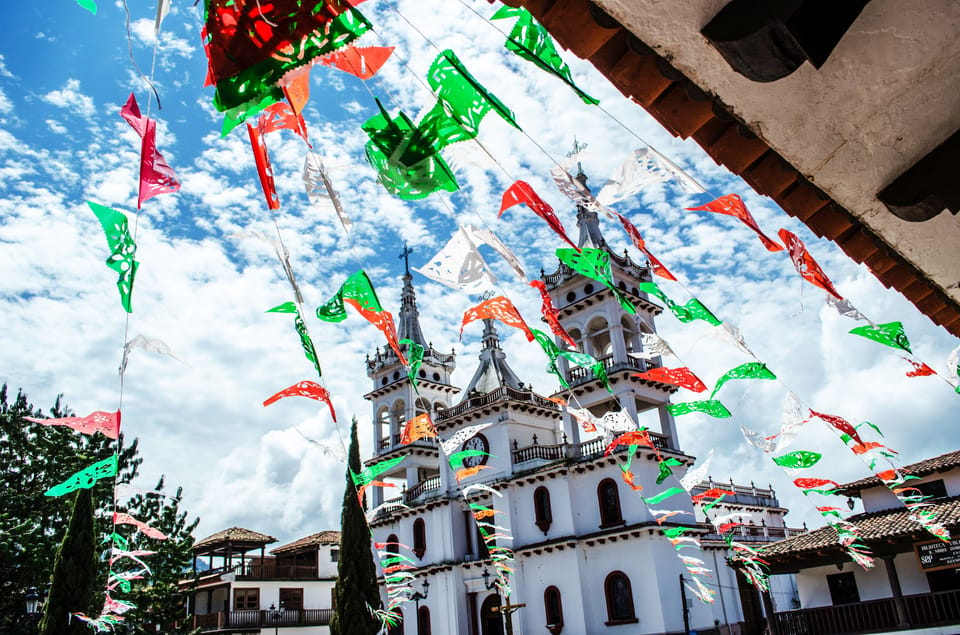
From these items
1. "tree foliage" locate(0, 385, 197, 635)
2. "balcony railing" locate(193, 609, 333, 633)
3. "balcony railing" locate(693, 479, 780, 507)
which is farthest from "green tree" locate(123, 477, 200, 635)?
"balcony railing" locate(693, 479, 780, 507)

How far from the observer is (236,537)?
122 ft

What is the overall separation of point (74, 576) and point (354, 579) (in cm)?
910

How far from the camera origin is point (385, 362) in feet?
116

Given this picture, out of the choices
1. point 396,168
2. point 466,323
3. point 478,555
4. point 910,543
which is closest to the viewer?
point 396,168

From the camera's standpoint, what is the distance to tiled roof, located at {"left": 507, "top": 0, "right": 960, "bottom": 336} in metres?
2.54

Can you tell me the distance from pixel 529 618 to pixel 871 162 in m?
25.3

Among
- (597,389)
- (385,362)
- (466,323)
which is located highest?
(385,362)

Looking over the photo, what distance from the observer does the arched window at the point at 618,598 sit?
2298 centimetres

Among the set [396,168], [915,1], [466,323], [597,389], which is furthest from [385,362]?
[915,1]

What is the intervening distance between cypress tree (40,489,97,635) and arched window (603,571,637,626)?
1646 cm

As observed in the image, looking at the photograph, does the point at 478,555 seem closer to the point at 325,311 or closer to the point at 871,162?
the point at 325,311

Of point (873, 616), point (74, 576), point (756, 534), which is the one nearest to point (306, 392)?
point (74, 576)

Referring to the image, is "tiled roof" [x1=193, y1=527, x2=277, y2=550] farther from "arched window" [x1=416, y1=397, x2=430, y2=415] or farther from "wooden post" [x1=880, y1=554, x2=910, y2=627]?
"wooden post" [x1=880, y1=554, x2=910, y2=627]

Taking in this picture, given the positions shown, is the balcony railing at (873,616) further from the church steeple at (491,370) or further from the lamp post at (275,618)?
the lamp post at (275,618)
